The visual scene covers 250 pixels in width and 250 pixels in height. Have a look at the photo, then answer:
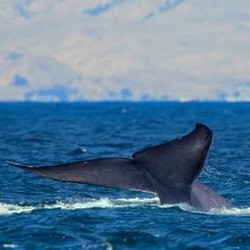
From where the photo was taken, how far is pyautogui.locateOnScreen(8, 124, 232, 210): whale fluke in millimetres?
14617

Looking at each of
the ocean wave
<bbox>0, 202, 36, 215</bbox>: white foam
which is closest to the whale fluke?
the ocean wave

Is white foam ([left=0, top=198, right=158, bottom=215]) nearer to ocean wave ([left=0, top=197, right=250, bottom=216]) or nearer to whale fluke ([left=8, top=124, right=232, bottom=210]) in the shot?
ocean wave ([left=0, top=197, right=250, bottom=216])

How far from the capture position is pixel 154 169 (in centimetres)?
1526

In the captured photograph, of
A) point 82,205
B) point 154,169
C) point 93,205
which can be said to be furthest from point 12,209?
point 154,169

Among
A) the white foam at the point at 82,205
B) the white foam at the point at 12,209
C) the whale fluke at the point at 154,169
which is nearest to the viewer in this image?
the whale fluke at the point at 154,169

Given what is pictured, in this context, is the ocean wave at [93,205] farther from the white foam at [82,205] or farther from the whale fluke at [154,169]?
the whale fluke at [154,169]

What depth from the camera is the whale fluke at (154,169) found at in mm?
14617

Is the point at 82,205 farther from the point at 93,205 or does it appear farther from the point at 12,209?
the point at 12,209

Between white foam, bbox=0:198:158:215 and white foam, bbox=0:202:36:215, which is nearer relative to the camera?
white foam, bbox=0:202:36:215

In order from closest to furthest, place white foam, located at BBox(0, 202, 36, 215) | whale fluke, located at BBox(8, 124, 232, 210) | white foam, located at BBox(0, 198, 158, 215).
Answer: whale fluke, located at BBox(8, 124, 232, 210), white foam, located at BBox(0, 202, 36, 215), white foam, located at BBox(0, 198, 158, 215)

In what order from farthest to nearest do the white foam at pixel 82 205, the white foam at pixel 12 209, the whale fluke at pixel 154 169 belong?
the white foam at pixel 82 205 → the white foam at pixel 12 209 → the whale fluke at pixel 154 169

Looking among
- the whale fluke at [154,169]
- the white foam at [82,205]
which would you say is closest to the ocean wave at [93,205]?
the white foam at [82,205]

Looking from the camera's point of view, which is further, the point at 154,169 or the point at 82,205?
the point at 82,205

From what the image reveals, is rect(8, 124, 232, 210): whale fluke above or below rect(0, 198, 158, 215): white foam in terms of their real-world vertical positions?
above
